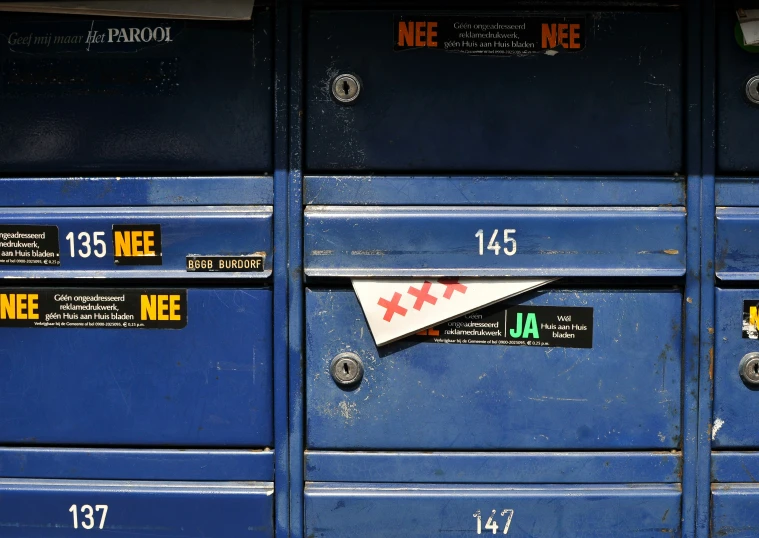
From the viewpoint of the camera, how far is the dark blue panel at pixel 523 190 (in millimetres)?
2074

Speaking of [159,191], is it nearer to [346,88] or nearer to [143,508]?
[346,88]

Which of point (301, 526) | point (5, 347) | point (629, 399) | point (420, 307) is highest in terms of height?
point (420, 307)

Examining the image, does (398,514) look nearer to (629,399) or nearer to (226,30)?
(629,399)

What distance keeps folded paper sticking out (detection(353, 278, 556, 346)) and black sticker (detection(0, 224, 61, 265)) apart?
92cm

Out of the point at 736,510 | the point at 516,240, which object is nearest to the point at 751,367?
the point at 736,510

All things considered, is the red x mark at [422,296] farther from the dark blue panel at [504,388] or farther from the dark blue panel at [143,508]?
the dark blue panel at [143,508]

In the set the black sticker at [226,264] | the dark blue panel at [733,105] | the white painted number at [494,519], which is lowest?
the white painted number at [494,519]

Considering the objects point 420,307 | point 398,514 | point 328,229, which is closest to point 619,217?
point 420,307

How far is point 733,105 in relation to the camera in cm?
206

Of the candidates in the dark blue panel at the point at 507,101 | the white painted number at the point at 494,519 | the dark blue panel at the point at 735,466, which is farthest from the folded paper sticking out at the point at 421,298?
the dark blue panel at the point at 735,466

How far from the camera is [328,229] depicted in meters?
2.07

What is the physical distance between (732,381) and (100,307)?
1.95 meters

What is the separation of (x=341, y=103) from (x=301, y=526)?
1.31 metres

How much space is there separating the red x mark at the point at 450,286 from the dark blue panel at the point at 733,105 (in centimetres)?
86
